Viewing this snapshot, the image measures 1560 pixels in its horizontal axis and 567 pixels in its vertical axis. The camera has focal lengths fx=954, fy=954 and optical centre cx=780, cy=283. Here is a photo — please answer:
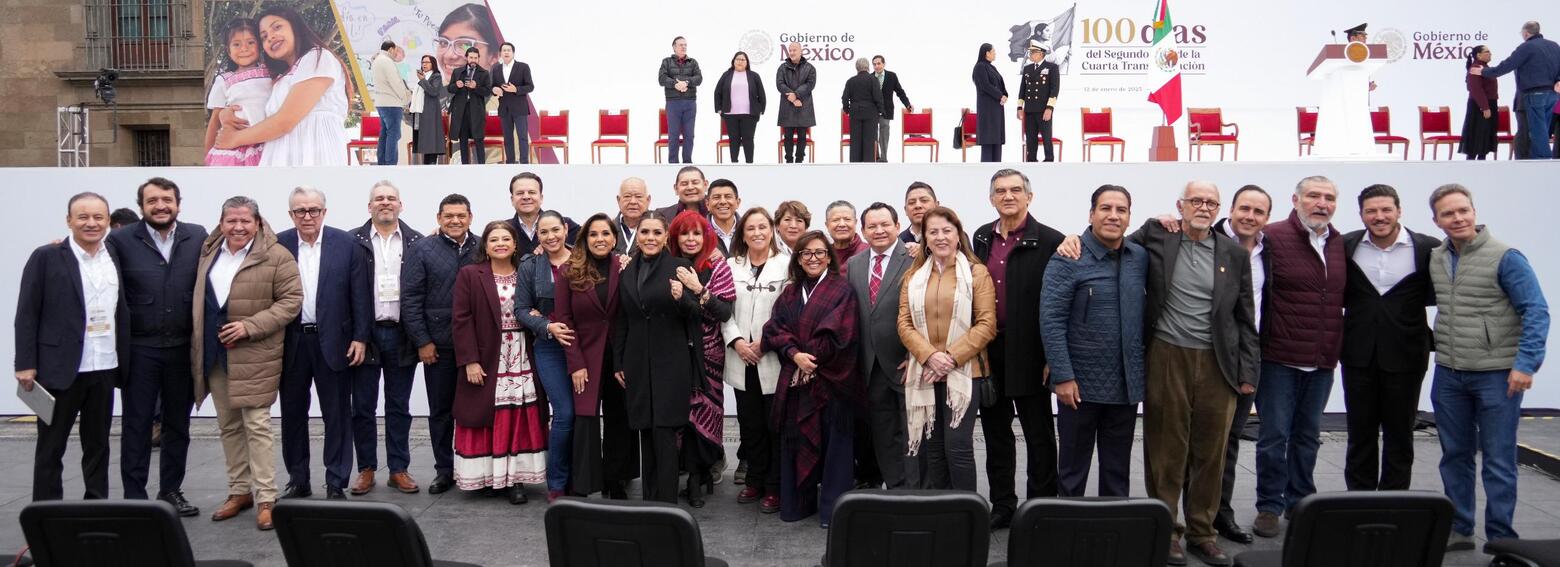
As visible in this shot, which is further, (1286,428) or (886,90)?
(886,90)

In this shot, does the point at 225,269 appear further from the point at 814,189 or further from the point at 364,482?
the point at 814,189

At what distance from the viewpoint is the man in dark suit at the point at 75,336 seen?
396cm

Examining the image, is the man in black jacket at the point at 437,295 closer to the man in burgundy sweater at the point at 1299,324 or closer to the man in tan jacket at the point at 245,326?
the man in tan jacket at the point at 245,326

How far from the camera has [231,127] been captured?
36.8 feet

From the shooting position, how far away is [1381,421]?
401cm

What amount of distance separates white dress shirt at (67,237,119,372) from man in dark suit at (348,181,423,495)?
0.99 metres

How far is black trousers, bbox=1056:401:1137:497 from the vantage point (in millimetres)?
3662

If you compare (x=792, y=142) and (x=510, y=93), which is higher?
(x=510, y=93)

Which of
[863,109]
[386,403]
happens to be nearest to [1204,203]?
[386,403]

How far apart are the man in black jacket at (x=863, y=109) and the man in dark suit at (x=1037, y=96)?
1.35 m

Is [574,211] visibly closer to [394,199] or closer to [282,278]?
[394,199]

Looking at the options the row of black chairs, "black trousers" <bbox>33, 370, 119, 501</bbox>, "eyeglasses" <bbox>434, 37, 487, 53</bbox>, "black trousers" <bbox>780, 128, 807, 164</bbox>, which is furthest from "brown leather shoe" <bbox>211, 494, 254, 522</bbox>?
"eyeglasses" <bbox>434, 37, 487, 53</bbox>

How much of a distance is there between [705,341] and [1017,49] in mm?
8954

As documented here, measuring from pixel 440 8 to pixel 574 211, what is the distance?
6.65 m
